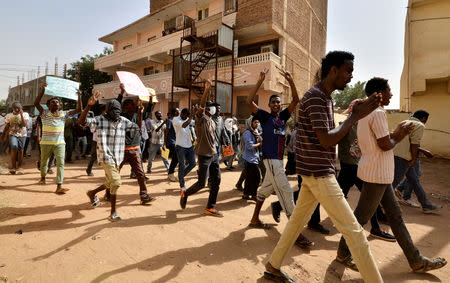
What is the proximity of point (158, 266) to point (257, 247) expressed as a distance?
3.87ft

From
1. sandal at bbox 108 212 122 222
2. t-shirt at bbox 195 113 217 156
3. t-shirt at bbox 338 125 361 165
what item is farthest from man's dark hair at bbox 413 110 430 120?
sandal at bbox 108 212 122 222

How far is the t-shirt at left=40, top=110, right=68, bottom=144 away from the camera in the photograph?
4.93 meters

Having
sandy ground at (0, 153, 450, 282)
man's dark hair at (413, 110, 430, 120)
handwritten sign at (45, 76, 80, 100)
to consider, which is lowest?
sandy ground at (0, 153, 450, 282)

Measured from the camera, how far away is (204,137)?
404 cm

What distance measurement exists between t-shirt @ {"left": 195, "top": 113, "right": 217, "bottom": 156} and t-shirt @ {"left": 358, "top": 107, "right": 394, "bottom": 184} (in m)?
2.25

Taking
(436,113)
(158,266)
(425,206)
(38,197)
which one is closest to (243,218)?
(158,266)

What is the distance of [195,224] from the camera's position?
3596 millimetres

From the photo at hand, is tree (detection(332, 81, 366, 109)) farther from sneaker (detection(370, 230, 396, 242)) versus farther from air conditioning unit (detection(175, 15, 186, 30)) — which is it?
sneaker (detection(370, 230, 396, 242))

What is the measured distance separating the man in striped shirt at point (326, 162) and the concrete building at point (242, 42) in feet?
37.3

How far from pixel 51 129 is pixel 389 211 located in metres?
5.87

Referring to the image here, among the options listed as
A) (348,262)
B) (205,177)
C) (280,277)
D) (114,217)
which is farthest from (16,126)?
(348,262)

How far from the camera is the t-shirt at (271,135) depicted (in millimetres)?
3145

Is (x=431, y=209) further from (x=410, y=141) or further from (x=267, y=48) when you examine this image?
(x=267, y=48)

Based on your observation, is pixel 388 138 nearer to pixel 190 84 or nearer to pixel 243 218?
pixel 243 218
